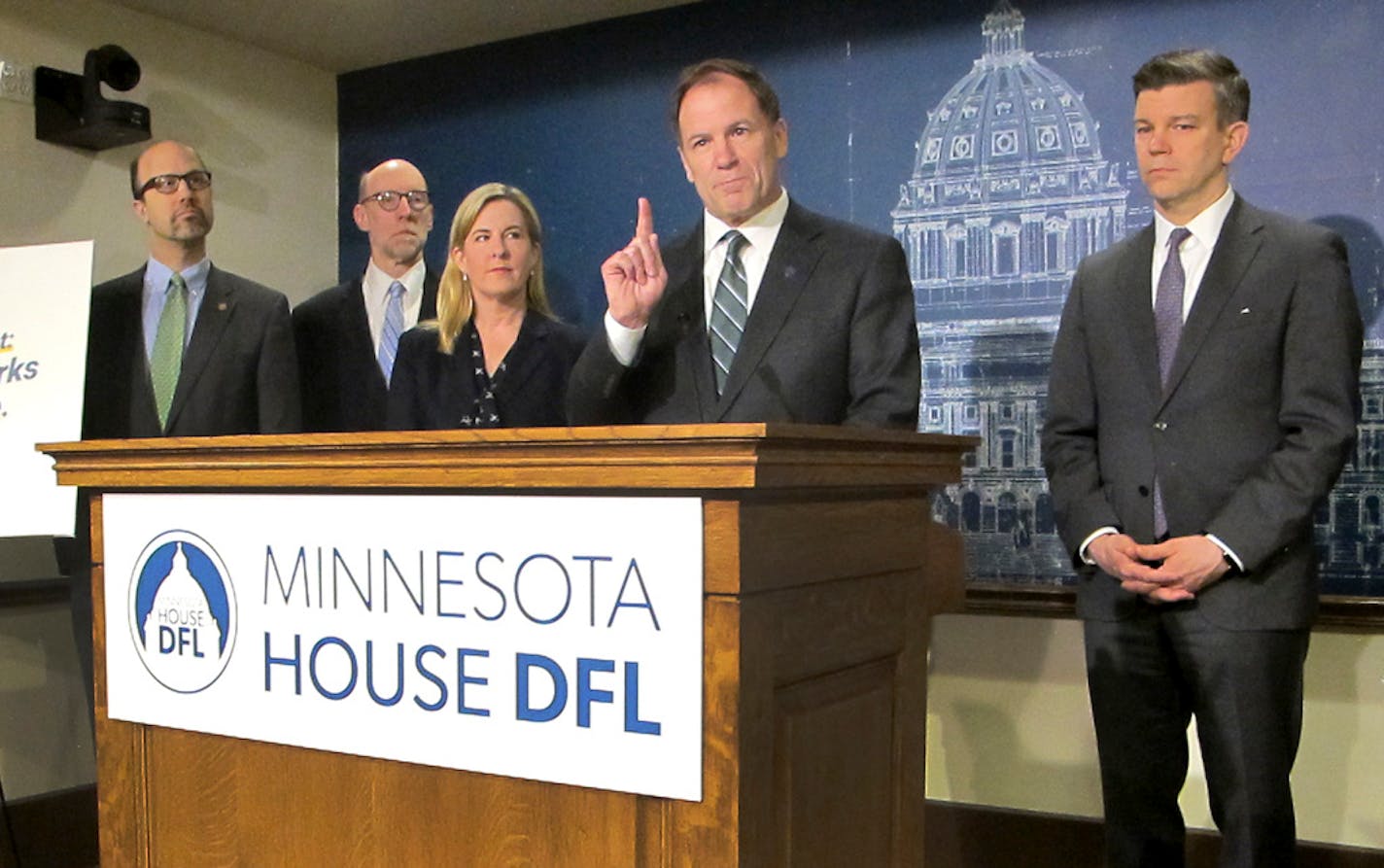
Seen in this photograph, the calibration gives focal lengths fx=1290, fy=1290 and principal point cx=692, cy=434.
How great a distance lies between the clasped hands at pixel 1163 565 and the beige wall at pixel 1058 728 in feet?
3.00

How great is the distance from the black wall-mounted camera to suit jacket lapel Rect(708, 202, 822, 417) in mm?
2288

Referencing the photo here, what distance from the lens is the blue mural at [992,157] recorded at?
288 cm

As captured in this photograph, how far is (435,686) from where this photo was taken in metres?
1.52

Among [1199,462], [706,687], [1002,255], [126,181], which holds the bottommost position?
[706,687]

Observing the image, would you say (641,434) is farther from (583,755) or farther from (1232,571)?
(1232,571)

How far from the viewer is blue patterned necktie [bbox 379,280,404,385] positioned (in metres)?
3.58

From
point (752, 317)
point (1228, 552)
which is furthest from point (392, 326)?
point (1228, 552)

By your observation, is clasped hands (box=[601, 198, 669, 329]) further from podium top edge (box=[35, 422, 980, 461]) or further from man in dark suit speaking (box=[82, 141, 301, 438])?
man in dark suit speaking (box=[82, 141, 301, 438])

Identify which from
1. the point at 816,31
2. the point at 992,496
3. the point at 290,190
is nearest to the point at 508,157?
the point at 290,190

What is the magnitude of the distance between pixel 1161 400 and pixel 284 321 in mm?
1977

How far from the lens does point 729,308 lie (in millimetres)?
2123

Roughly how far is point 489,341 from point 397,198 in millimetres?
1167

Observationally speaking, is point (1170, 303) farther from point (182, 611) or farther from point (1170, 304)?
point (182, 611)

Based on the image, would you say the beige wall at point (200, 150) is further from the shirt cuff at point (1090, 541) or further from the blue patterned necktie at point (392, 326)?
the shirt cuff at point (1090, 541)
